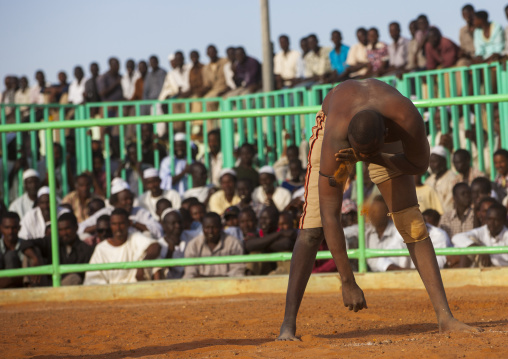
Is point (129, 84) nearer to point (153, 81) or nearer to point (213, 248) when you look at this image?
point (153, 81)

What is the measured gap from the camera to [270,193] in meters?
9.76

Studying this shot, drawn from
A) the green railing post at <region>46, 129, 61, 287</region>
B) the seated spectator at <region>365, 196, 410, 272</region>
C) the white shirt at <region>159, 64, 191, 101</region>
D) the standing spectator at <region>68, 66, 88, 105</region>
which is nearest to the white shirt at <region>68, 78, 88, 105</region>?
the standing spectator at <region>68, 66, 88, 105</region>

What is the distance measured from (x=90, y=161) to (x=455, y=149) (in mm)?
4987

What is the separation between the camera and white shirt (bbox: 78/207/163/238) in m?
9.19

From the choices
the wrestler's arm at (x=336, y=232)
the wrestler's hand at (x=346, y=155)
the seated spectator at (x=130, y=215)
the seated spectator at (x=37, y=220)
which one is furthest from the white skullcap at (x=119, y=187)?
the wrestler's hand at (x=346, y=155)

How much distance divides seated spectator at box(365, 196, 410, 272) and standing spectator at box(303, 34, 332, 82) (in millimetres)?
5391

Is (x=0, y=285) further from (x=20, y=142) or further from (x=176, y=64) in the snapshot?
(x=176, y=64)

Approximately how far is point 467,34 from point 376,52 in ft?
4.76

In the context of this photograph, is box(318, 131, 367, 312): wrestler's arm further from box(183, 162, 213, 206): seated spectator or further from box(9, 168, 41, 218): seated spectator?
box(9, 168, 41, 218): seated spectator

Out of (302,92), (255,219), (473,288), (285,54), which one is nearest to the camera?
(473,288)

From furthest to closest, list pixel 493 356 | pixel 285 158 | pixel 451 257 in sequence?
pixel 285 158 → pixel 451 257 → pixel 493 356

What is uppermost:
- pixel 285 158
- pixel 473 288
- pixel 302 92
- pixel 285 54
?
pixel 285 54

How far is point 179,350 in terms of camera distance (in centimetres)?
490

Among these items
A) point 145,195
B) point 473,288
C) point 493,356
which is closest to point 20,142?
point 145,195
